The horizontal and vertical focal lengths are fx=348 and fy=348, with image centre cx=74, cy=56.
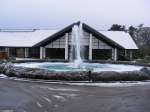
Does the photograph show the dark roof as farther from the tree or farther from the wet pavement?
the wet pavement

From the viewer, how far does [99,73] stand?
19.8m

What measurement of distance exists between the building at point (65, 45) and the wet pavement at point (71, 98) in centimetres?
2812

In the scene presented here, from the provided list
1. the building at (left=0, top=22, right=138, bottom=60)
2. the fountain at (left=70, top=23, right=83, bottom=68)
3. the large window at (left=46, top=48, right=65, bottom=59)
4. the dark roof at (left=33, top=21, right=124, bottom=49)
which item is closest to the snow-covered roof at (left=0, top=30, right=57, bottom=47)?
the building at (left=0, top=22, right=138, bottom=60)

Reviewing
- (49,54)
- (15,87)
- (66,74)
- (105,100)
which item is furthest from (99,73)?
(49,54)

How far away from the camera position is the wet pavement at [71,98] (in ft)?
38.2

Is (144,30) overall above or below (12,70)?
above

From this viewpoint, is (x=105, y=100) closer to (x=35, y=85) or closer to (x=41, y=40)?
(x=35, y=85)

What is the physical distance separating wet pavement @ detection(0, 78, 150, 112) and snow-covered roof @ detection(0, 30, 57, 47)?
105ft

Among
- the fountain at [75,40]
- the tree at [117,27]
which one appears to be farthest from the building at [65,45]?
the tree at [117,27]

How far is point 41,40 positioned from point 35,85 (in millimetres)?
30927

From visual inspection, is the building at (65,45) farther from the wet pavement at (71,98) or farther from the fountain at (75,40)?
the wet pavement at (71,98)

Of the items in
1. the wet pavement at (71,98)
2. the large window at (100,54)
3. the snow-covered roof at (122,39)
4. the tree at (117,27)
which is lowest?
the wet pavement at (71,98)

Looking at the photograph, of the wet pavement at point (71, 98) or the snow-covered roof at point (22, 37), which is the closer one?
the wet pavement at point (71, 98)

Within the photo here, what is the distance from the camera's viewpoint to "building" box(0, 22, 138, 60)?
46719mm
